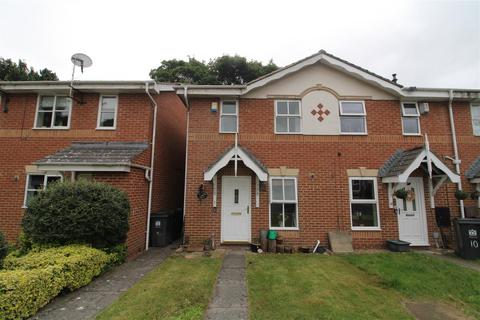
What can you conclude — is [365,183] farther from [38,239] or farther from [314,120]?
[38,239]

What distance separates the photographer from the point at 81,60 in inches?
363

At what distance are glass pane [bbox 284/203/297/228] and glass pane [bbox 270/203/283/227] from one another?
0.62 feet

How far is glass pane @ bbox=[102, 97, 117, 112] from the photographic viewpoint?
31.8ft

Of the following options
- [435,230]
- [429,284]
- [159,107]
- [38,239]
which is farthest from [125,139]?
[435,230]

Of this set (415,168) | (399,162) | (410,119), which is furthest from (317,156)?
(410,119)

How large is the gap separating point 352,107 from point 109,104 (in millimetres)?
9712

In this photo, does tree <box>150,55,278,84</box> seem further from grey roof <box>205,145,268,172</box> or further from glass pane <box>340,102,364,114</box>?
grey roof <box>205,145,268,172</box>

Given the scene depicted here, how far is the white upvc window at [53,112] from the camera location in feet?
31.7

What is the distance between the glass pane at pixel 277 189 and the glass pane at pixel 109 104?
700 centimetres

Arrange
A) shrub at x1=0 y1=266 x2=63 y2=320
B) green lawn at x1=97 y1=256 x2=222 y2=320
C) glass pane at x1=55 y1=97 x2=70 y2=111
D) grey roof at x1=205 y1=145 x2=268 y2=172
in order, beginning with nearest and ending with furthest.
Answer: shrub at x1=0 y1=266 x2=63 y2=320, green lawn at x1=97 y1=256 x2=222 y2=320, grey roof at x1=205 y1=145 x2=268 y2=172, glass pane at x1=55 y1=97 x2=70 y2=111

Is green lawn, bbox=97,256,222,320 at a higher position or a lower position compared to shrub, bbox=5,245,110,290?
lower

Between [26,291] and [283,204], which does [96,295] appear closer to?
[26,291]

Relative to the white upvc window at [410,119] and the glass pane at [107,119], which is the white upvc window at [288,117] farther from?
the glass pane at [107,119]

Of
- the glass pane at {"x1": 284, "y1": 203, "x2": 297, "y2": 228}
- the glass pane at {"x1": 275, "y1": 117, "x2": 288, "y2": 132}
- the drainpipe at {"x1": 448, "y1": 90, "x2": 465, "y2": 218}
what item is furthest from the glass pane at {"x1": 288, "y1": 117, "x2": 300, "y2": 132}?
the drainpipe at {"x1": 448, "y1": 90, "x2": 465, "y2": 218}
